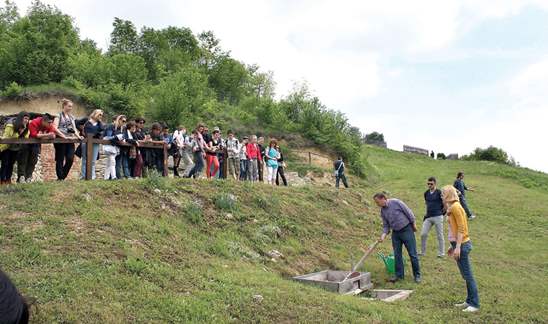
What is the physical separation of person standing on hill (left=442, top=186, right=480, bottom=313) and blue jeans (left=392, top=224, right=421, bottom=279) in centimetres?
205

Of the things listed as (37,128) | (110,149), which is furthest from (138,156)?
(37,128)

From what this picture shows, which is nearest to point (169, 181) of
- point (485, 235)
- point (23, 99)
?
point (485, 235)

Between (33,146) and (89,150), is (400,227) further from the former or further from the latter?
(33,146)

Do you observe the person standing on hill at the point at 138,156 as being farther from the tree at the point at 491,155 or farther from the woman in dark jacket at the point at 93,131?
the tree at the point at 491,155

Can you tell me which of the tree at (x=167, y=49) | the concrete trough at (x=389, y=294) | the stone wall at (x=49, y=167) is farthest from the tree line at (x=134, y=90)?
the concrete trough at (x=389, y=294)

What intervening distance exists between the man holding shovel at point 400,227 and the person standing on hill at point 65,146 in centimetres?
673

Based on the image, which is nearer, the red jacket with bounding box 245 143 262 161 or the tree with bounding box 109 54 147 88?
the red jacket with bounding box 245 143 262 161

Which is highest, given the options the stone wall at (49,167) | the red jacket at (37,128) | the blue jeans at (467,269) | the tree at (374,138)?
the tree at (374,138)

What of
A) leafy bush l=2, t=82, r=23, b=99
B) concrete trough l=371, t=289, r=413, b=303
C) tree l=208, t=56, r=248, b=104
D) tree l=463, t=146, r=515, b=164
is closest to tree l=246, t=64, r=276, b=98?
tree l=208, t=56, r=248, b=104

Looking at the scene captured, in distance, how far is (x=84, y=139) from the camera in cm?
1111

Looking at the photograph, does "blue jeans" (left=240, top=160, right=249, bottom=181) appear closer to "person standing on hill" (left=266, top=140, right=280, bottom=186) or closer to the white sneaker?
"person standing on hill" (left=266, top=140, right=280, bottom=186)

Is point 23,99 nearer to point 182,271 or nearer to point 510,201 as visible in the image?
point 182,271

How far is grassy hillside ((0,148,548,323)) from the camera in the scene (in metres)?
6.66

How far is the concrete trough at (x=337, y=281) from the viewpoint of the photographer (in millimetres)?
9227
